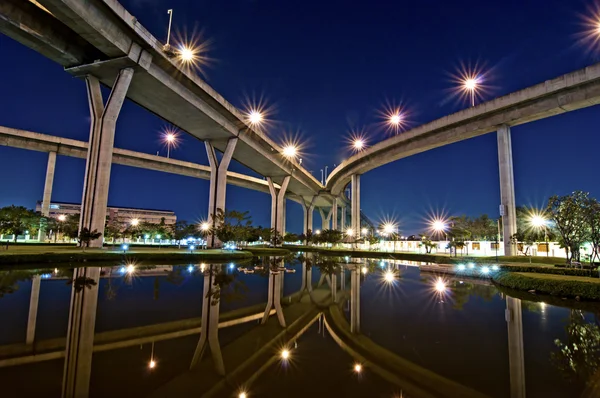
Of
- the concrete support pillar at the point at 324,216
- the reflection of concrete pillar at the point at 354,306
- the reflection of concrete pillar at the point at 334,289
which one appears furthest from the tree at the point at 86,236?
the concrete support pillar at the point at 324,216

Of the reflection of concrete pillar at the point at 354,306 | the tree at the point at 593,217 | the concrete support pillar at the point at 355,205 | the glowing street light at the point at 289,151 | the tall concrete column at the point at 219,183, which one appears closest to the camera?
the reflection of concrete pillar at the point at 354,306

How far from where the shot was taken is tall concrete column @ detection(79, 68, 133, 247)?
25203 millimetres

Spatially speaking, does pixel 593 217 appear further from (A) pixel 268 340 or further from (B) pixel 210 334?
(B) pixel 210 334

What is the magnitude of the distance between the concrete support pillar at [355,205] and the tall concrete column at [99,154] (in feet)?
121

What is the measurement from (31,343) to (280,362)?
4.85m

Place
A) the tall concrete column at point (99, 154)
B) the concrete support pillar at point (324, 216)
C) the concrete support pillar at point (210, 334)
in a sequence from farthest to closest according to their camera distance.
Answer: the concrete support pillar at point (324, 216) → the tall concrete column at point (99, 154) → the concrete support pillar at point (210, 334)

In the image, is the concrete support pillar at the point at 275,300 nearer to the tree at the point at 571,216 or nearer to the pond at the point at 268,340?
the pond at the point at 268,340

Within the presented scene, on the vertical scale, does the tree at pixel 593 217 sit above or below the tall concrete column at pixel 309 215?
below

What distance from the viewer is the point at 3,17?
20.0m

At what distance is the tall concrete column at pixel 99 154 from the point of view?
25203mm

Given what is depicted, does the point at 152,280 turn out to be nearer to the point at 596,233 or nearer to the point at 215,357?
the point at 215,357

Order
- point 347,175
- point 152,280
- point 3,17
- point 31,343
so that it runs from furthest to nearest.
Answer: point 347,175 → point 3,17 → point 152,280 → point 31,343

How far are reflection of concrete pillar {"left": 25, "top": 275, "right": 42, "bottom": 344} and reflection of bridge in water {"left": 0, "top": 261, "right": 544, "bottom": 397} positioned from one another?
2cm

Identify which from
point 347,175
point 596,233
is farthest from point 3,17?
point 347,175
